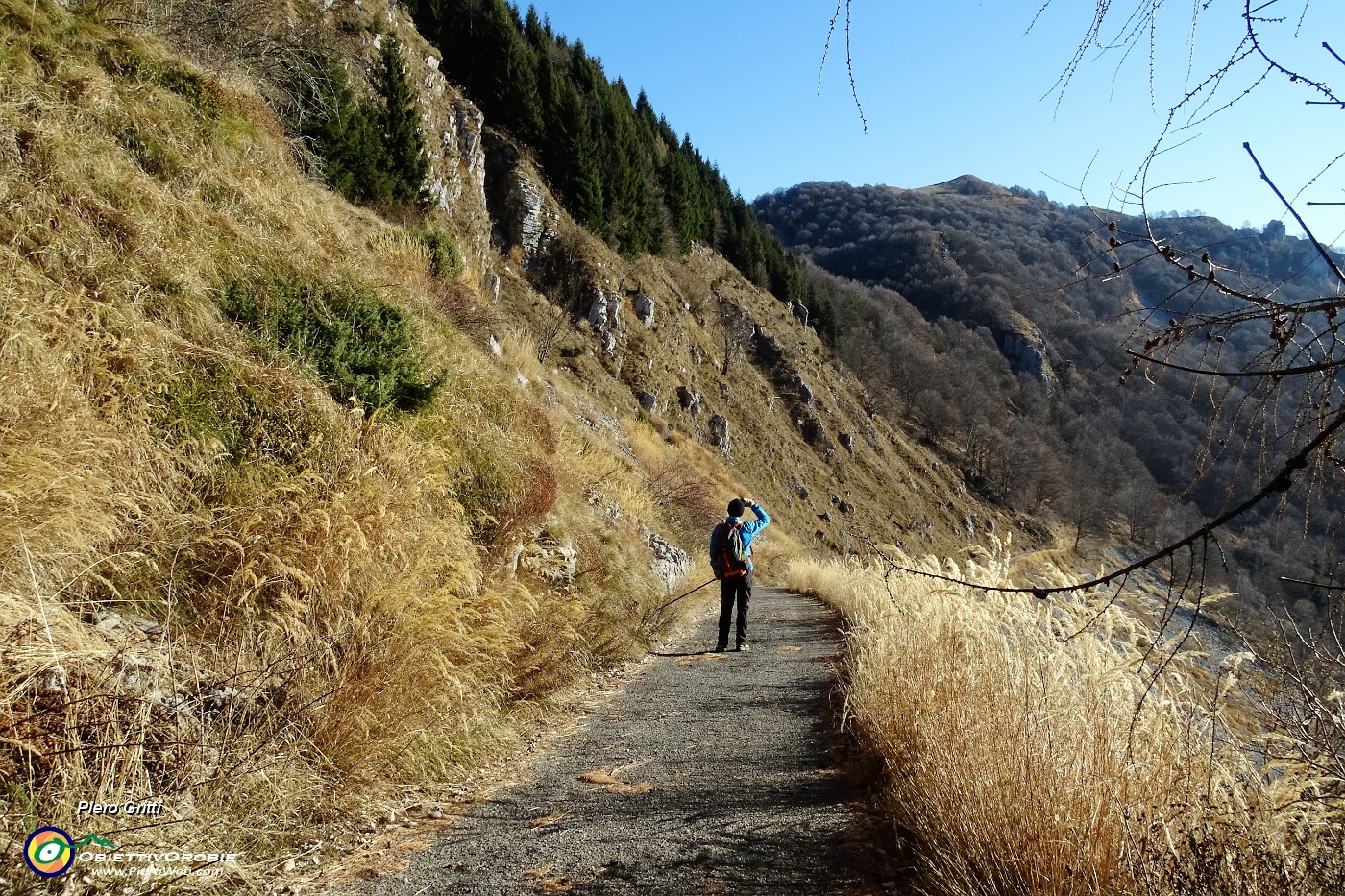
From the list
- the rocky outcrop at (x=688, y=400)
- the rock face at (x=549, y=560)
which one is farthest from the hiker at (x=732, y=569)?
the rocky outcrop at (x=688, y=400)

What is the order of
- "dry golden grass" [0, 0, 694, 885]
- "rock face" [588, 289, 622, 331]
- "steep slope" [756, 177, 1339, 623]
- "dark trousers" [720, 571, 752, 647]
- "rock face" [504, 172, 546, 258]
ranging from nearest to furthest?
"steep slope" [756, 177, 1339, 623] < "dry golden grass" [0, 0, 694, 885] < "dark trousers" [720, 571, 752, 647] < "rock face" [504, 172, 546, 258] < "rock face" [588, 289, 622, 331]

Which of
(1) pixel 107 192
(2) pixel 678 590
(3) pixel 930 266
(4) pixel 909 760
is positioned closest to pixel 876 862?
(4) pixel 909 760

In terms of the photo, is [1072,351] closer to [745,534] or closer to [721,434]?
[745,534]

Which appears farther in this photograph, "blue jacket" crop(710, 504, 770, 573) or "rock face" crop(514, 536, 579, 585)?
"blue jacket" crop(710, 504, 770, 573)

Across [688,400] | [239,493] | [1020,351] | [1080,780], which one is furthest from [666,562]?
[1020,351]

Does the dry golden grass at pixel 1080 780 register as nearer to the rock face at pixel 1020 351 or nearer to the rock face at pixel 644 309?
the rock face at pixel 644 309

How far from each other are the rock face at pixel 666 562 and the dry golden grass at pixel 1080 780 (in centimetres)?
773

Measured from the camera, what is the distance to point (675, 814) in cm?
341

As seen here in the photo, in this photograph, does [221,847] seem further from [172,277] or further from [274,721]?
[172,277]

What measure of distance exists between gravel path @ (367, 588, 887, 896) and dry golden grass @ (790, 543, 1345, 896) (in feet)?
1.38

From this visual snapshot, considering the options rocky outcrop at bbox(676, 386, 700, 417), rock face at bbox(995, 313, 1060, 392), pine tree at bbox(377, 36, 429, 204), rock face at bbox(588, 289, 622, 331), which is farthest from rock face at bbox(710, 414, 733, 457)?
rock face at bbox(995, 313, 1060, 392)

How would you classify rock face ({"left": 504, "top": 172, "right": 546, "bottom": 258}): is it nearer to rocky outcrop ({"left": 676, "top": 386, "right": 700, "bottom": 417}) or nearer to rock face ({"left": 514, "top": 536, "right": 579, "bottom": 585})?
rocky outcrop ({"left": 676, "top": 386, "right": 700, "bottom": 417})

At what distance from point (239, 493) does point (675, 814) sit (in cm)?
340

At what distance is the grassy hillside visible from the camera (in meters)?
2.79
